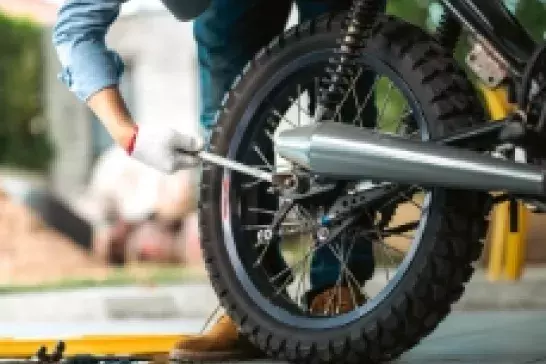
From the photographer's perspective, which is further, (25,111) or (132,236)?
(25,111)

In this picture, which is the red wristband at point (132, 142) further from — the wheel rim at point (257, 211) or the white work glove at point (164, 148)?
the wheel rim at point (257, 211)

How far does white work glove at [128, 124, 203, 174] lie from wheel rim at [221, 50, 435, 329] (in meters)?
0.08

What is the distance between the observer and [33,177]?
37.6 ft

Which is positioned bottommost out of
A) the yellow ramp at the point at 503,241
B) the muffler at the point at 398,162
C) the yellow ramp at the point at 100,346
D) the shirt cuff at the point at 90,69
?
the yellow ramp at the point at 100,346

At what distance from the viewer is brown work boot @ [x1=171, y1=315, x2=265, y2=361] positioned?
2236mm

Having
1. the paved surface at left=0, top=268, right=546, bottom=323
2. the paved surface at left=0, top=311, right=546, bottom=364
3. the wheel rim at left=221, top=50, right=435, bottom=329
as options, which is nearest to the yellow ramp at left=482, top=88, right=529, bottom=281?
the paved surface at left=0, top=268, right=546, bottom=323

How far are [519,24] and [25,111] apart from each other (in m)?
9.92

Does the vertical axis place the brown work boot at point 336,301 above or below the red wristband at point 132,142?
below

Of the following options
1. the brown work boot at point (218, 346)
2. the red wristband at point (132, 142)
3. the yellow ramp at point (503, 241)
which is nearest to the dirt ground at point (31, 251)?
the yellow ramp at point (503, 241)

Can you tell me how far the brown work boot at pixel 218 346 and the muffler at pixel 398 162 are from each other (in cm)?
50

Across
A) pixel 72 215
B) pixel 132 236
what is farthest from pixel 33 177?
pixel 132 236

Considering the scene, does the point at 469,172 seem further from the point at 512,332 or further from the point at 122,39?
the point at 122,39

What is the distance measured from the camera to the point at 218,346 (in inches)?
89.8

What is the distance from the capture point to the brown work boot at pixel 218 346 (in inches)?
88.0
